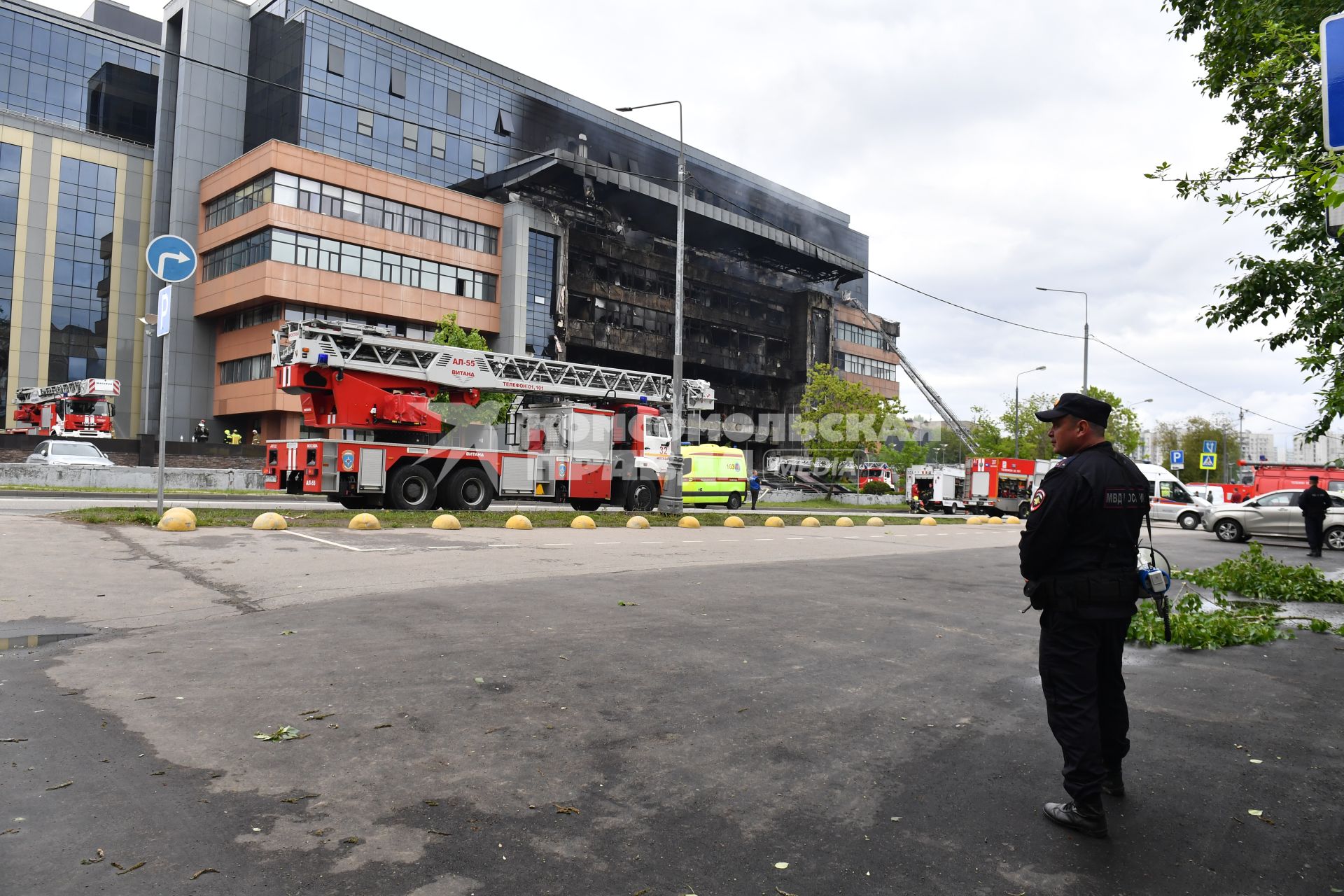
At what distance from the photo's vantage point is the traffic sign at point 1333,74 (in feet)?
11.5

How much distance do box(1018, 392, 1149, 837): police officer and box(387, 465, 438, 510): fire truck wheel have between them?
654 inches

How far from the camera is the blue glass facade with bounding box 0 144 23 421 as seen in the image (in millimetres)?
49188

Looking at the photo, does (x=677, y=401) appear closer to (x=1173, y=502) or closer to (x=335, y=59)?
(x=1173, y=502)

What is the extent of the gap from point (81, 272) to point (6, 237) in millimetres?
3940

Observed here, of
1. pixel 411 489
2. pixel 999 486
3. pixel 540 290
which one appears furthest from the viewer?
pixel 540 290

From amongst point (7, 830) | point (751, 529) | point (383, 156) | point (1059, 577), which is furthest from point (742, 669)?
point (383, 156)

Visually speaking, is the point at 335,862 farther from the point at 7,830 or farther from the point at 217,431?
the point at 217,431

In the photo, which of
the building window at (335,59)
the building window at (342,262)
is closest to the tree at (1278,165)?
the building window at (342,262)

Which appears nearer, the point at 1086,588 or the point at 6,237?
the point at 1086,588

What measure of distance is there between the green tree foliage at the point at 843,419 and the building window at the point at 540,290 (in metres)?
17.3

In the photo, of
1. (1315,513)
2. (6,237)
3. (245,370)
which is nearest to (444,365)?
(1315,513)

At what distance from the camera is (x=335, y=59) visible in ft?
160

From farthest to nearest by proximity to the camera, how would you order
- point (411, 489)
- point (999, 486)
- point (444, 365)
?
point (999, 486)
point (444, 365)
point (411, 489)

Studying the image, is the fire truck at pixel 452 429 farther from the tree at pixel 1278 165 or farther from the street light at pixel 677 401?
the tree at pixel 1278 165
